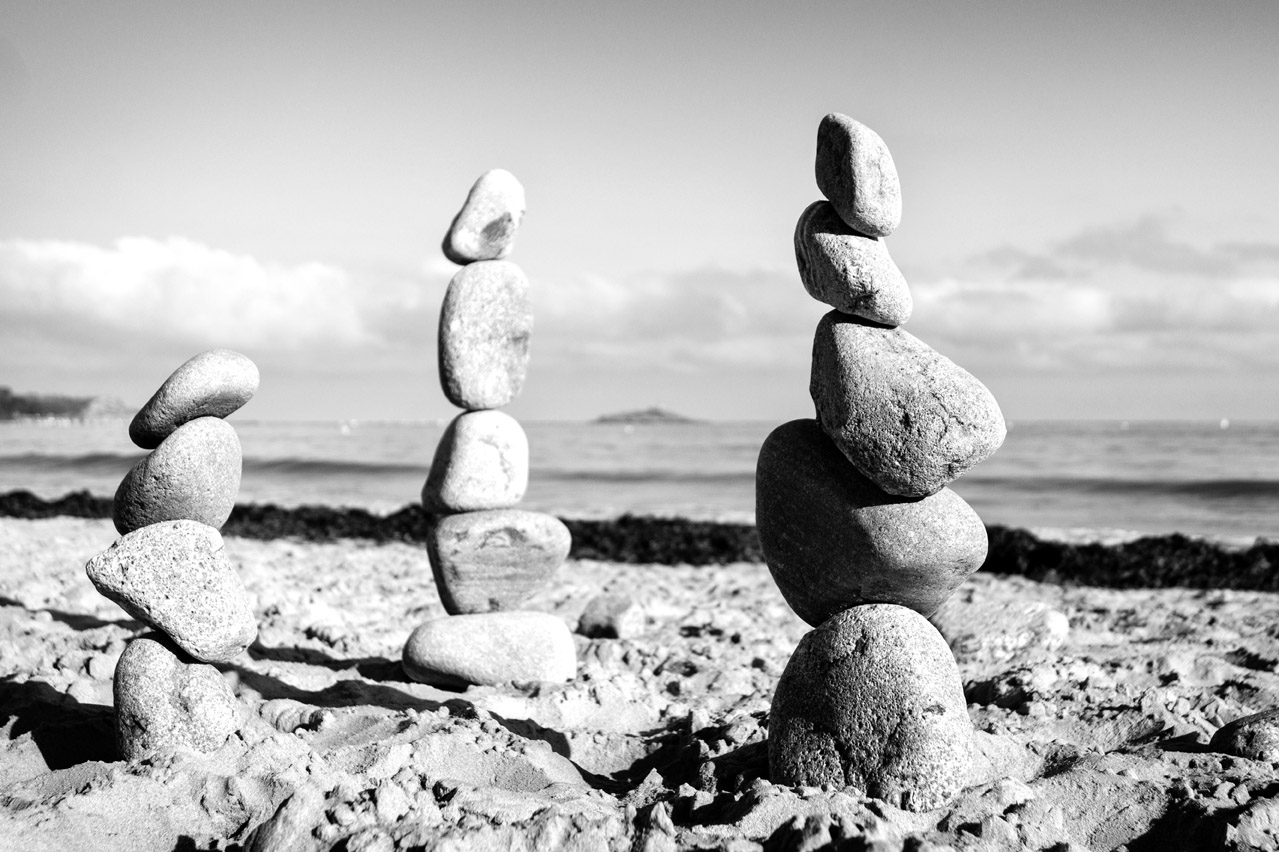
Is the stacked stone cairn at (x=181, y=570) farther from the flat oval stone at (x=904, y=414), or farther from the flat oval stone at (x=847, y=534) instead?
the flat oval stone at (x=904, y=414)

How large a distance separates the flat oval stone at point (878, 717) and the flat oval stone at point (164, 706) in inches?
84.4

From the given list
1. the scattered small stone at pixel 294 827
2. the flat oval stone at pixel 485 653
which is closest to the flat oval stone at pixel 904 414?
the scattered small stone at pixel 294 827

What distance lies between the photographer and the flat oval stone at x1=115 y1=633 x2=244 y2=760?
3.57 meters

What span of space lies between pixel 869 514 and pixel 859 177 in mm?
1236

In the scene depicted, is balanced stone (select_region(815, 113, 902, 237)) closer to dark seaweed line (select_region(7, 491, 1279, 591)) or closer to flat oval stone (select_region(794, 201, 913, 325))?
flat oval stone (select_region(794, 201, 913, 325))

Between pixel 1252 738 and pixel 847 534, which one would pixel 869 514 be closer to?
pixel 847 534

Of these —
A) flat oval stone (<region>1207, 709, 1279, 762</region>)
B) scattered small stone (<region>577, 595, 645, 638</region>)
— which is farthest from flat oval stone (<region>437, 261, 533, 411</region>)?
flat oval stone (<region>1207, 709, 1279, 762</region>)

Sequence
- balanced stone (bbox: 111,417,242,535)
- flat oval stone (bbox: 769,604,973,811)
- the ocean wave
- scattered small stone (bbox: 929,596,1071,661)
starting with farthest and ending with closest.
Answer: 1. the ocean wave
2. scattered small stone (bbox: 929,596,1071,661)
3. balanced stone (bbox: 111,417,242,535)
4. flat oval stone (bbox: 769,604,973,811)

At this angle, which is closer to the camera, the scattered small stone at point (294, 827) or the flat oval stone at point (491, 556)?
the scattered small stone at point (294, 827)

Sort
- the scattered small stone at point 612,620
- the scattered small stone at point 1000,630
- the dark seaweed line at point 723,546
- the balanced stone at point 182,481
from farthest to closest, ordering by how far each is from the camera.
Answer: the dark seaweed line at point 723,546
the scattered small stone at point 612,620
the scattered small stone at point 1000,630
the balanced stone at point 182,481

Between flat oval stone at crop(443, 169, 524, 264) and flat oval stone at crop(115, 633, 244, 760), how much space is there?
280cm

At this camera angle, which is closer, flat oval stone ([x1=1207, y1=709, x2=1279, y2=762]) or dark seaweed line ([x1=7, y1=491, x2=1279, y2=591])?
flat oval stone ([x1=1207, y1=709, x2=1279, y2=762])

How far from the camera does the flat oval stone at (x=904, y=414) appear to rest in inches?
129

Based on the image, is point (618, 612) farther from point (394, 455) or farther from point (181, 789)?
point (394, 455)
